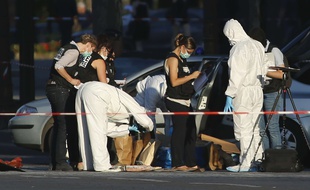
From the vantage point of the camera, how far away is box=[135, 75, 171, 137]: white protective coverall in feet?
50.5

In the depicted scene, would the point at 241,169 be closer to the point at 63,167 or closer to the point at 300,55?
the point at 63,167

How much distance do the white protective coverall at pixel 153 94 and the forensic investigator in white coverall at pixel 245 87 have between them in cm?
113

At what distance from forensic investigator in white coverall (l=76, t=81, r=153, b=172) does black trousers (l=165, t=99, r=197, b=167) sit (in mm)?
298

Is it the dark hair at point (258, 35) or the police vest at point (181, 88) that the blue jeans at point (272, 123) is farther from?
the police vest at point (181, 88)

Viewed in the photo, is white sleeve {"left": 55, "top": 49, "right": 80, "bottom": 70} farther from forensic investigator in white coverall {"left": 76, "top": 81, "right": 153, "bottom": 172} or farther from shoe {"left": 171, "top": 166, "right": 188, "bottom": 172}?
shoe {"left": 171, "top": 166, "right": 188, "bottom": 172}

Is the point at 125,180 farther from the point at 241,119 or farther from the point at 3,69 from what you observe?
the point at 3,69

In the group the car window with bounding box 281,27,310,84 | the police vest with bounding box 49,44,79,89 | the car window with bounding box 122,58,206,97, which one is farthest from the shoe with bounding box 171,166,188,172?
the car window with bounding box 281,27,310,84

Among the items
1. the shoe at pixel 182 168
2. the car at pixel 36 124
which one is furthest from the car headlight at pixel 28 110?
the shoe at pixel 182 168

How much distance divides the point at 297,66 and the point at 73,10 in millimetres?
15982

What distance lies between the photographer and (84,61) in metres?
14.7

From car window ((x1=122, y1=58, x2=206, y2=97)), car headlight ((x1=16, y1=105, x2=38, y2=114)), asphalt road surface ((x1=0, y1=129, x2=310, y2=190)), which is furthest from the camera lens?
car headlight ((x1=16, y1=105, x2=38, y2=114))

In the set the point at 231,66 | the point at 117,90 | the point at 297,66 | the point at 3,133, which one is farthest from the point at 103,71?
the point at 3,133

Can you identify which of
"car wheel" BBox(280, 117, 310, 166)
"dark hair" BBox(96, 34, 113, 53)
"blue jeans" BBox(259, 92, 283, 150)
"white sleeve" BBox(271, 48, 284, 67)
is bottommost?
"car wheel" BBox(280, 117, 310, 166)

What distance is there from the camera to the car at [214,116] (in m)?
15.5
